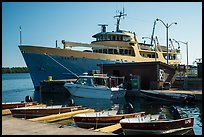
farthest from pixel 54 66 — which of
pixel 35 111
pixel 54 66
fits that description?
pixel 35 111

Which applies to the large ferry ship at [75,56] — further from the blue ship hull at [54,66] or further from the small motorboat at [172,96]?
the small motorboat at [172,96]

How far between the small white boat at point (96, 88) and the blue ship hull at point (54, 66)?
9140 millimetres

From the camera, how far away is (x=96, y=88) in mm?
30062

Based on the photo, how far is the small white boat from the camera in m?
29.4

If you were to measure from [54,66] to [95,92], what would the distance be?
1249 centimetres

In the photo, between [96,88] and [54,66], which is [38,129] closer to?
[96,88]

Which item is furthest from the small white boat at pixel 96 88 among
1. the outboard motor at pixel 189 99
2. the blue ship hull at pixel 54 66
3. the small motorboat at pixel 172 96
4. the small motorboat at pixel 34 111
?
the small motorboat at pixel 34 111

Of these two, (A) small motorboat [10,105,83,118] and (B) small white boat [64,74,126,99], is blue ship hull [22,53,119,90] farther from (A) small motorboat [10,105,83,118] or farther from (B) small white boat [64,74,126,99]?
(A) small motorboat [10,105,83,118]

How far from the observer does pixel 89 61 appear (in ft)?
140

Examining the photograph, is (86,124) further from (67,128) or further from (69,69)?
(69,69)

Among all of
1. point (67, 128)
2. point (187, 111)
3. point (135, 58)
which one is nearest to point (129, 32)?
point (135, 58)

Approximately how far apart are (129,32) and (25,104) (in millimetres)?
36329

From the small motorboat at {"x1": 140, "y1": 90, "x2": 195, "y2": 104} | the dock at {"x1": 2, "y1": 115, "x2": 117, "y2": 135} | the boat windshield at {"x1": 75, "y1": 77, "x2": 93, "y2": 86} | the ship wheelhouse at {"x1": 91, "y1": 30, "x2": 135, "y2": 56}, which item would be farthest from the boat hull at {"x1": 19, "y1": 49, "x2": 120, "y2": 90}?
the dock at {"x1": 2, "y1": 115, "x2": 117, "y2": 135}

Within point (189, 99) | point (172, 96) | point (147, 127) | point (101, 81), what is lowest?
point (147, 127)
